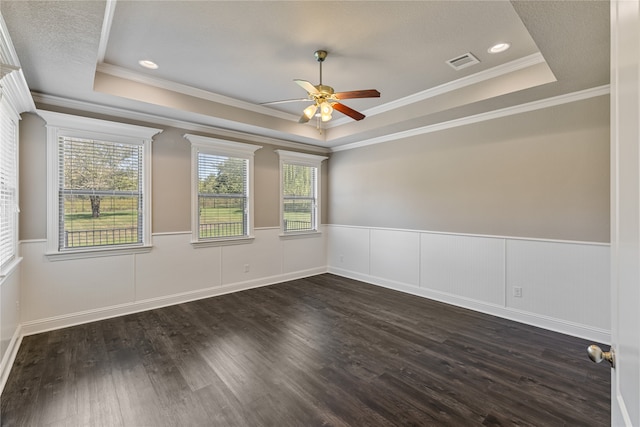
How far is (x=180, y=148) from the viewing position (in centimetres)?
433

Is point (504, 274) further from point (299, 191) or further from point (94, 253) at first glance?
point (94, 253)

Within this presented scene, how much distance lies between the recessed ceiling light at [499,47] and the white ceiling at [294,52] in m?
0.07

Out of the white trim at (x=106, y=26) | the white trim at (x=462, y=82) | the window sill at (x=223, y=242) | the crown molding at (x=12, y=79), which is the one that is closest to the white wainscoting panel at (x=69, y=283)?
the window sill at (x=223, y=242)

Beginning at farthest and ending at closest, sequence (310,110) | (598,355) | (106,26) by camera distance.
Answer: (310,110) < (106,26) < (598,355)

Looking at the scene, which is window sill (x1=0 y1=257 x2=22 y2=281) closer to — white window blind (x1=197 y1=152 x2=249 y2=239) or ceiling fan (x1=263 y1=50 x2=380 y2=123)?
white window blind (x1=197 y1=152 x2=249 y2=239)

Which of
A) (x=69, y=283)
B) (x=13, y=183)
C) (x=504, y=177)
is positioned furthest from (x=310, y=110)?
(x=69, y=283)

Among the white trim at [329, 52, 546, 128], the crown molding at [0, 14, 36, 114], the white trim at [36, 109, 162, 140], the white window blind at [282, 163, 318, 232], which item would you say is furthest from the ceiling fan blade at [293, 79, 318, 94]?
the white window blind at [282, 163, 318, 232]

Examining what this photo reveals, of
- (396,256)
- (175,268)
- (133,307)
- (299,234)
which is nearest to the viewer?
(133,307)

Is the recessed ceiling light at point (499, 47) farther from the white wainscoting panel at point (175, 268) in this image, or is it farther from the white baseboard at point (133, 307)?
the white baseboard at point (133, 307)

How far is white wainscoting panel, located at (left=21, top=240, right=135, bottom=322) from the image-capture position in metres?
3.29

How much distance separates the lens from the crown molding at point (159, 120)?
3.38 metres

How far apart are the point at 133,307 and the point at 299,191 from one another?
330cm

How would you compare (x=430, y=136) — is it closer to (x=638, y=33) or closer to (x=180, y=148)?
(x=180, y=148)

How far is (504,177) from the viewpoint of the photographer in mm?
3797
